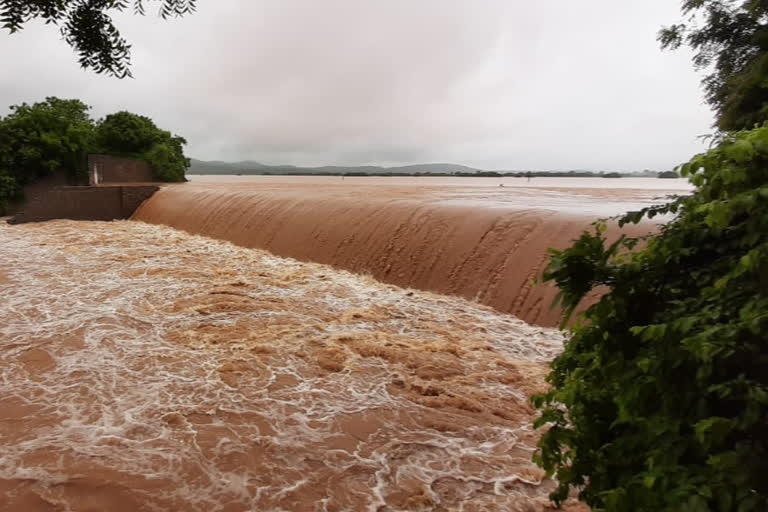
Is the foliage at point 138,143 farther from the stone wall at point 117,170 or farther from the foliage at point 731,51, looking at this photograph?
the foliage at point 731,51

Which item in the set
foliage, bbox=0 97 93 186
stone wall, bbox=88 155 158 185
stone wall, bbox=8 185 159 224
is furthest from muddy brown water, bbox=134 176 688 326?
foliage, bbox=0 97 93 186

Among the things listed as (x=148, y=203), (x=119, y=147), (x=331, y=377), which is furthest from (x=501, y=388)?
(x=119, y=147)

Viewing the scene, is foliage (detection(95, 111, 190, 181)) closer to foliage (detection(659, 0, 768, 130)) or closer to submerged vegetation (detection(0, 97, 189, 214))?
submerged vegetation (detection(0, 97, 189, 214))

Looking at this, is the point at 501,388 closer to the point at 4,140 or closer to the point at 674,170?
the point at 674,170

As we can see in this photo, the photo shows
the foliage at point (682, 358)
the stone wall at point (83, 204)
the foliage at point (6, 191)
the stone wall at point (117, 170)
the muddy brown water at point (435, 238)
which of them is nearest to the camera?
the foliage at point (682, 358)

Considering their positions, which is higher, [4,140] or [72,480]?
[4,140]

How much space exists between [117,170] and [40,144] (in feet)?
10.4

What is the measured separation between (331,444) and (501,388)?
1.75 meters

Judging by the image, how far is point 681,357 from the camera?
135 centimetres

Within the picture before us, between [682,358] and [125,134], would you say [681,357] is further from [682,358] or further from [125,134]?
[125,134]

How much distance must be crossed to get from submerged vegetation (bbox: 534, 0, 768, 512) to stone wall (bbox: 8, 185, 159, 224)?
1905 cm

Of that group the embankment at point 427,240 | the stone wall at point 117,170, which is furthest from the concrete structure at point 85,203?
the embankment at point 427,240

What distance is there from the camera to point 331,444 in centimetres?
350

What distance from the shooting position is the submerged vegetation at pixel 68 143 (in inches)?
832
